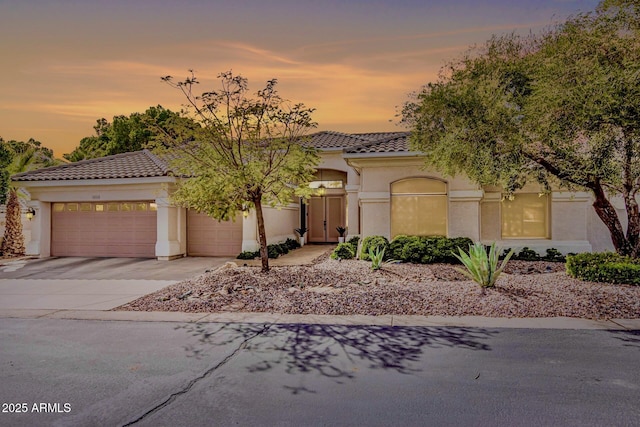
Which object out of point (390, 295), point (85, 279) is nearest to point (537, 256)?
point (390, 295)

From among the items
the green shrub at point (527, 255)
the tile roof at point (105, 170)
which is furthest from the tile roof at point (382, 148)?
the tile roof at point (105, 170)

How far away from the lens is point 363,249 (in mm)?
13875

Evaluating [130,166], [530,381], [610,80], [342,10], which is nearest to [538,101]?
[610,80]

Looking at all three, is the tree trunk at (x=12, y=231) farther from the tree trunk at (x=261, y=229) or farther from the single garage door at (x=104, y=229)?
the tree trunk at (x=261, y=229)

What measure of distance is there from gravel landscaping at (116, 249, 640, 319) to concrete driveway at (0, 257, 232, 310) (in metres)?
1.20

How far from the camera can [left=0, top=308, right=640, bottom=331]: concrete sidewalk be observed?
704 cm

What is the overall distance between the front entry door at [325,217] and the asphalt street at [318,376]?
16215 mm

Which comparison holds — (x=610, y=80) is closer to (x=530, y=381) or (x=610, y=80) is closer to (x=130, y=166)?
(x=530, y=381)

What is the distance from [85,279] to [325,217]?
43.3 feet

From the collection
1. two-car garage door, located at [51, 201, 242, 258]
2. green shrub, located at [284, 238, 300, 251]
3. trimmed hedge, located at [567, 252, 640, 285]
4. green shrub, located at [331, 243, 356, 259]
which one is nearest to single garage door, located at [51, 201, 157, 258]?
two-car garage door, located at [51, 201, 242, 258]

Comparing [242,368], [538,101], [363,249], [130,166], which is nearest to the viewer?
[242,368]

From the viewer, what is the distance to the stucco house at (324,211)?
46.8ft

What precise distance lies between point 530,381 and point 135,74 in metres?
14.3

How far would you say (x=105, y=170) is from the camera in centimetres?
1809
